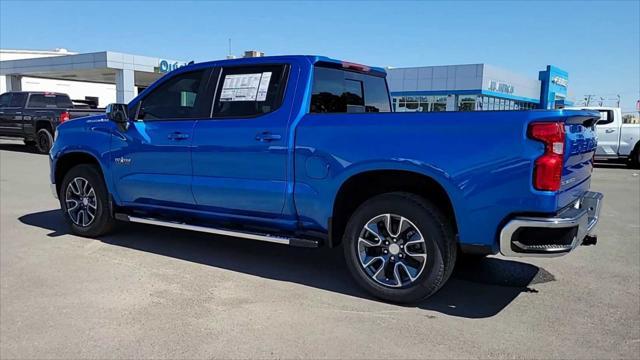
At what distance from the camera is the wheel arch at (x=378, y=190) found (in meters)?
4.04

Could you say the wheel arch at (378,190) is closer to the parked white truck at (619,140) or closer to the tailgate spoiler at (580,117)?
the tailgate spoiler at (580,117)

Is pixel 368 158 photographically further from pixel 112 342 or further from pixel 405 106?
pixel 405 106

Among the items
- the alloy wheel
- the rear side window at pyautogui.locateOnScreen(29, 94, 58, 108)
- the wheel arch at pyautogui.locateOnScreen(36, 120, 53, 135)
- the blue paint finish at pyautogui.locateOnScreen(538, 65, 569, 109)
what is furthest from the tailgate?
the blue paint finish at pyautogui.locateOnScreen(538, 65, 569, 109)

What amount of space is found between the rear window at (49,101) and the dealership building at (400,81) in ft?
54.7

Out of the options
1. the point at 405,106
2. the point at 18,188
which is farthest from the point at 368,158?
the point at 405,106

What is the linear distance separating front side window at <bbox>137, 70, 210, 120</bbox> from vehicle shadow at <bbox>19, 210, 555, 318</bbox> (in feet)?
4.80

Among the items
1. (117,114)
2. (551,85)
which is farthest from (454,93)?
(117,114)

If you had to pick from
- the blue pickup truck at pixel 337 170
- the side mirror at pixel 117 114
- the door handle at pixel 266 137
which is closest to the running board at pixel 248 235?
the blue pickup truck at pixel 337 170

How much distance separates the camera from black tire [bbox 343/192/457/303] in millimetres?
3904

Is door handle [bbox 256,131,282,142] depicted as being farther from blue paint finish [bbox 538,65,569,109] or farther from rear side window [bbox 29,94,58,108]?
blue paint finish [bbox 538,65,569,109]

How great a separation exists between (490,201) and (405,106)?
41.8 metres

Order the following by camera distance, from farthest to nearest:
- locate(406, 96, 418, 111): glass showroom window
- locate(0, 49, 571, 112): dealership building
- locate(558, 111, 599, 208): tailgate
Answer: locate(406, 96, 418, 111): glass showroom window
locate(0, 49, 571, 112): dealership building
locate(558, 111, 599, 208): tailgate

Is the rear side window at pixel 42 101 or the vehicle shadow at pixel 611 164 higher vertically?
the rear side window at pixel 42 101

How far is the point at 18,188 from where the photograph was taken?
9.55 metres
